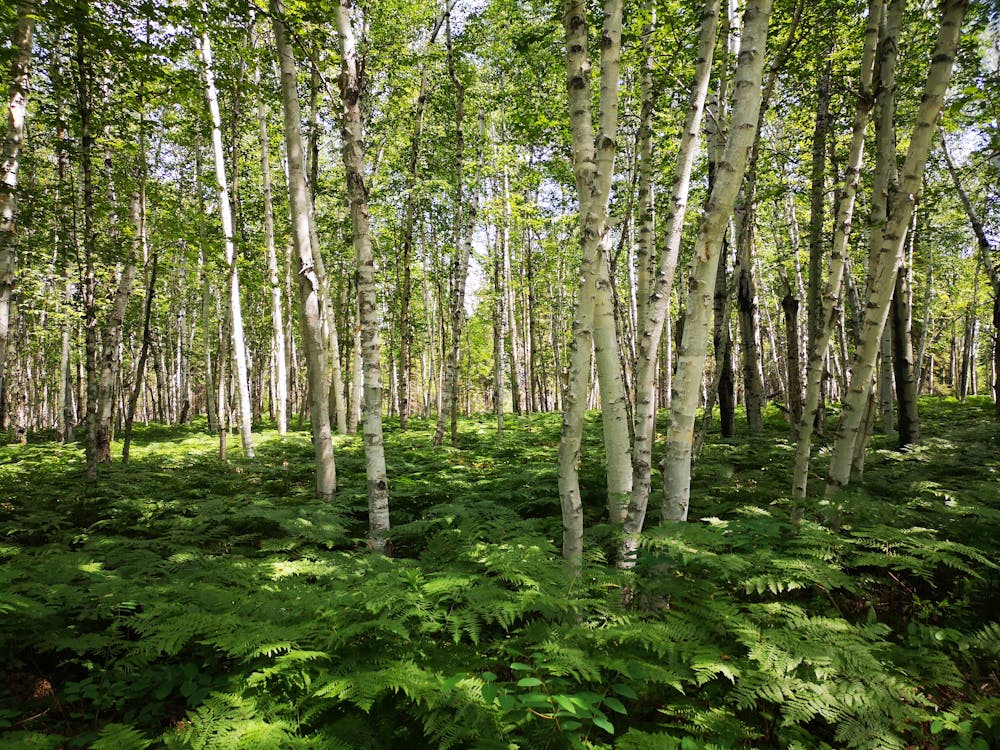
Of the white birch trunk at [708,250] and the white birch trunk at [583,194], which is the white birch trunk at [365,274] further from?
the white birch trunk at [708,250]

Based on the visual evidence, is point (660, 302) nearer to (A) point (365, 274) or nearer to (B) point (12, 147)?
(A) point (365, 274)

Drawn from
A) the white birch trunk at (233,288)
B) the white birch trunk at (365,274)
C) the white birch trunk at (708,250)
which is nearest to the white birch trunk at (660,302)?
the white birch trunk at (708,250)

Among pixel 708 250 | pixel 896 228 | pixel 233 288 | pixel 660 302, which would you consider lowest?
pixel 660 302

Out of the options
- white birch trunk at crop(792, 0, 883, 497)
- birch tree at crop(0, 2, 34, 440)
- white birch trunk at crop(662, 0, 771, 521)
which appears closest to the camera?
white birch trunk at crop(662, 0, 771, 521)

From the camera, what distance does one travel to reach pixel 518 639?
2732mm

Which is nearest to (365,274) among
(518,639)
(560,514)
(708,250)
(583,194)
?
(583,194)

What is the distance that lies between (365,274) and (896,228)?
529cm

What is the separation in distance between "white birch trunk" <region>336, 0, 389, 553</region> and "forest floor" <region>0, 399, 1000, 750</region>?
423mm

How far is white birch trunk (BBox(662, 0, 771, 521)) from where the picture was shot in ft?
11.6

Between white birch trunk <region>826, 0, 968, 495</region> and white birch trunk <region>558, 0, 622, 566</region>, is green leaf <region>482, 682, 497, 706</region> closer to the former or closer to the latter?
white birch trunk <region>558, 0, 622, 566</region>

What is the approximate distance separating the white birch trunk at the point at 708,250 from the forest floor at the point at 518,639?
0.52 meters

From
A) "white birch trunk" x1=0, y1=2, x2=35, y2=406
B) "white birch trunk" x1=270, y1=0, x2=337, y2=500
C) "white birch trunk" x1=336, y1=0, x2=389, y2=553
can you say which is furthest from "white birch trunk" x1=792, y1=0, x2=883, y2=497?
"white birch trunk" x1=0, y1=2, x2=35, y2=406

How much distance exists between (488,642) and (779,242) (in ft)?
72.6

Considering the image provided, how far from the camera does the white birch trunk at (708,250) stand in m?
3.54
